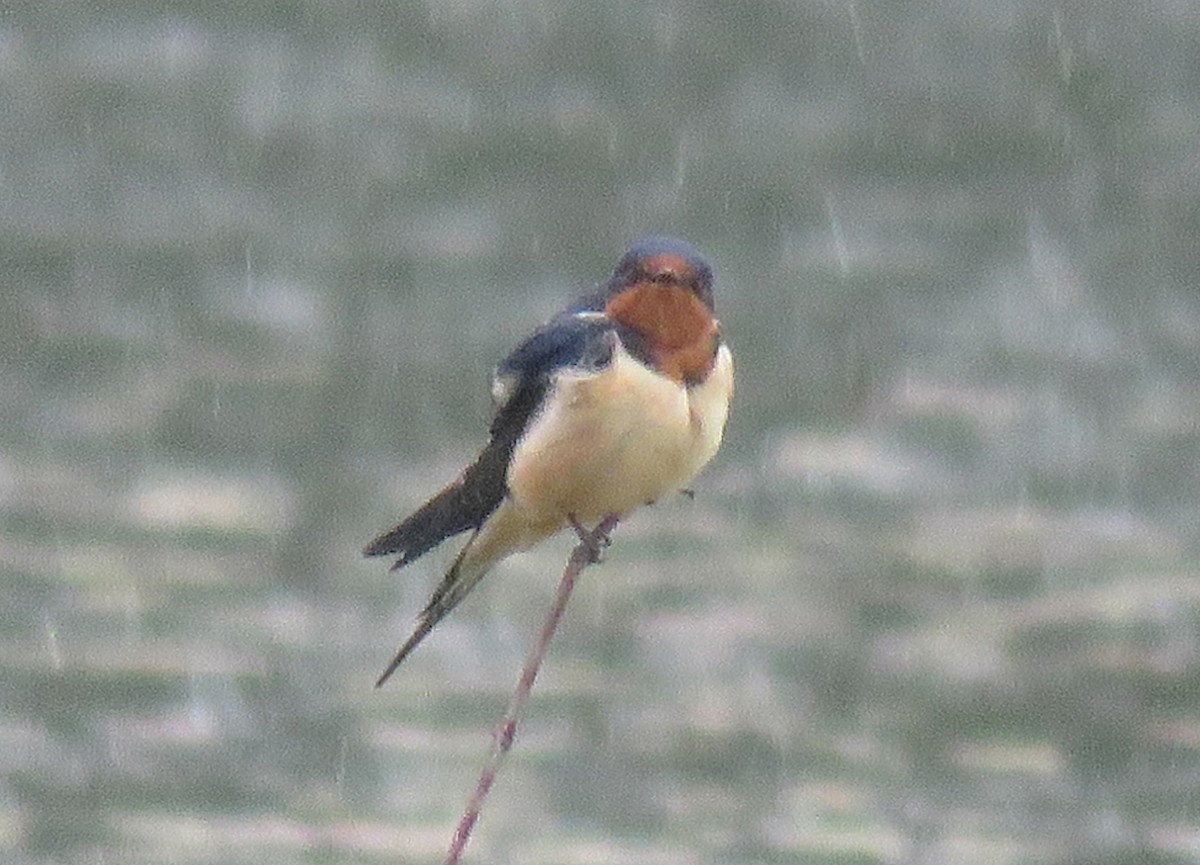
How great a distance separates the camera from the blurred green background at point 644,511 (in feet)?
38.1

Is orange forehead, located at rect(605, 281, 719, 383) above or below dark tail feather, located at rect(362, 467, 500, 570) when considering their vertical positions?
above

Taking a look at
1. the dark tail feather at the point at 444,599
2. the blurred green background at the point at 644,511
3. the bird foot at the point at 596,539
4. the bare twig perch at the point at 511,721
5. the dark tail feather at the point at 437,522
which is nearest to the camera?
the bare twig perch at the point at 511,721

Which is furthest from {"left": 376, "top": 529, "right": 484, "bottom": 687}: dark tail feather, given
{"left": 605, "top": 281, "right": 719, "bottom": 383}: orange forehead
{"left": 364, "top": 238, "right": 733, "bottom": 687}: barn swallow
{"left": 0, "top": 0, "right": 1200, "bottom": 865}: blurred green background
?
{"left": 0, "top": 0, "right": 1200, "bottom": 865}: blurred green background

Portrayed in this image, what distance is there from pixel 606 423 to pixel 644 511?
30.4ft

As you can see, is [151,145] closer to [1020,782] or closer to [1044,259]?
[1044,259]

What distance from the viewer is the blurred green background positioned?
1162 cm

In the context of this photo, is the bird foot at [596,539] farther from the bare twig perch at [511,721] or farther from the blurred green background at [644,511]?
the blurred green background at [644,511]

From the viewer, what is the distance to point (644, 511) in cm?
1325

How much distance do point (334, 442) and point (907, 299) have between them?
2.50 metres

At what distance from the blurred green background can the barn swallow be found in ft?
21.6

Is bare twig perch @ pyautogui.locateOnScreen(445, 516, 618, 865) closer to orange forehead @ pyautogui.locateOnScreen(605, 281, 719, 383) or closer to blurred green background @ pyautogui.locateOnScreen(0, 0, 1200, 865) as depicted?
orange forehead @ pyautogui.locateOnScreen(605, 281, 719, 383)

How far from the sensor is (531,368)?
4207 mm

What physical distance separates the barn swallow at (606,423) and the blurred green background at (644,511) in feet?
21.6

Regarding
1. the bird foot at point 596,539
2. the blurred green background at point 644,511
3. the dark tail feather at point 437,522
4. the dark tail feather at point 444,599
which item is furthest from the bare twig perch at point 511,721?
the blurred green background at point 644,511
